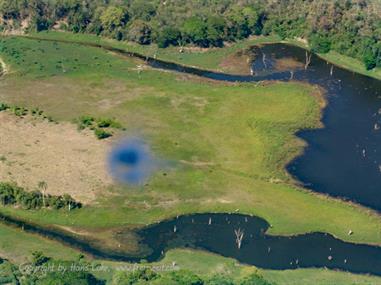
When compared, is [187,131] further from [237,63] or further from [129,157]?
[237,63]

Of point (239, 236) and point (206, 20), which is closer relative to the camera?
point (239, 236)

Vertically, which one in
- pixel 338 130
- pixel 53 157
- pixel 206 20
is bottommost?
pixel 53 157

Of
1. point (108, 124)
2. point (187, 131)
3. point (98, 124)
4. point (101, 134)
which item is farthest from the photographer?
point (108, 124)

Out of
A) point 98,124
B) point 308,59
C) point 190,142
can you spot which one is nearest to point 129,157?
point 190,142

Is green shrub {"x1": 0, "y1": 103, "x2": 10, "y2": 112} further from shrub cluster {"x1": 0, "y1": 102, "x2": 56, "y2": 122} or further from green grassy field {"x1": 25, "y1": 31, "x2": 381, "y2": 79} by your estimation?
green grassy field {"x1": 25, "y1": 31, "x2": 381, "y2": 79}

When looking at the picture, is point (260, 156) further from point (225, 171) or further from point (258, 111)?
point (258, 111)

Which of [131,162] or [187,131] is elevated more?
[187,131]

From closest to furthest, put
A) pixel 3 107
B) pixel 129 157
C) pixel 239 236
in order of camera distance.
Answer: pixel 239 236 → pixel 129 157 → pixel 3 107

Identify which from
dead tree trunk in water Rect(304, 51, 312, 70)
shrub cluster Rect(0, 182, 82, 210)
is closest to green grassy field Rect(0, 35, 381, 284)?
shrub cluster Rect(0, 182, 82, 210)
